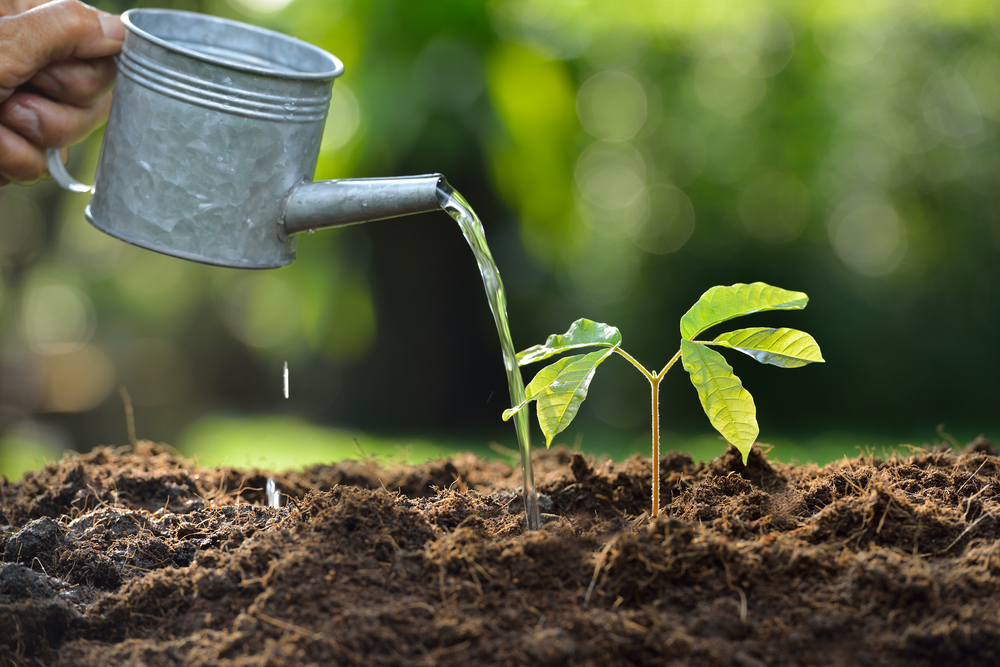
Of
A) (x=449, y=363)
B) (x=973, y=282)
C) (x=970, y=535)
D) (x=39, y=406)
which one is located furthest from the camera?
(x=39, y=406)

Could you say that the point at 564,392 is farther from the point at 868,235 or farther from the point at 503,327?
the point at 868,235

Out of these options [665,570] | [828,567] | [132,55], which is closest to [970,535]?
[828,567]

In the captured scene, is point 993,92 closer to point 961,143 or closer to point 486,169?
point 961,143

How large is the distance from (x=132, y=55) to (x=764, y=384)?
12.6ft

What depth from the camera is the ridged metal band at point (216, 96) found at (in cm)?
138

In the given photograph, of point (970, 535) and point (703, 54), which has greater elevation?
point (703, 54)

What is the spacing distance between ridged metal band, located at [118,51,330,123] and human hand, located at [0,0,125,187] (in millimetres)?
286

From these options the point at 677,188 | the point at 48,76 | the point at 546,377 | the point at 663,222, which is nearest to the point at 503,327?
the point at 546,377

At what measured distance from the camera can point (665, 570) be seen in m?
1.09

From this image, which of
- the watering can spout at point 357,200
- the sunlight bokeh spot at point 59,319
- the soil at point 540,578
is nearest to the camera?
the soil at point 540,578

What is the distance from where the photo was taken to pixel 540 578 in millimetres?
1113

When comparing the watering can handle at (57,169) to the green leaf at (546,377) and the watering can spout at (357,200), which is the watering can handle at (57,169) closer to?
the watering can spout at (357,200)

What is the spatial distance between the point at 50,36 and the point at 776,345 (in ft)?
5.21

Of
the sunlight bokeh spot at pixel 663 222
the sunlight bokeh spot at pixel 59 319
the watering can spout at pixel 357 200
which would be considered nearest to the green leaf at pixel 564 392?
the watering can spout at pixel 357 200
